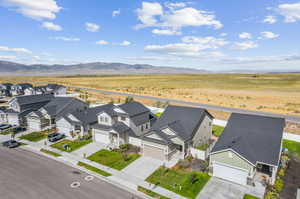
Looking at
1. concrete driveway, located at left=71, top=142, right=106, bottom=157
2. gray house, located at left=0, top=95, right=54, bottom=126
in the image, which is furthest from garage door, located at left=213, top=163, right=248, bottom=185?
gray house, located at left=0, top=95, right=54, bottom=126

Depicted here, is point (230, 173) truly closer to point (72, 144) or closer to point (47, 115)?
point (72, 144)

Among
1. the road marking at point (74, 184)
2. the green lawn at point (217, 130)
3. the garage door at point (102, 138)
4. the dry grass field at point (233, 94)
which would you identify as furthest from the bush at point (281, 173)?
the garage door at point (102, 138)

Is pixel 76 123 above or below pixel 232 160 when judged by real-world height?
above

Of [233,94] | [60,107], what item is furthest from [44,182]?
[233,94]

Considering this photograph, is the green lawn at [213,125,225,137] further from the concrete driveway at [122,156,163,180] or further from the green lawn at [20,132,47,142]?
the green lawn at [20,132,47,142]

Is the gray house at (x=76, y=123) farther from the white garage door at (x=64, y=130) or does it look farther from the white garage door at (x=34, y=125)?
the white garage door at (x=34, y=125)

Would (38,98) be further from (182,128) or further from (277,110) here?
(277,110)

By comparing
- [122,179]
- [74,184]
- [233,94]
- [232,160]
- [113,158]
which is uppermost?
[233,94]
